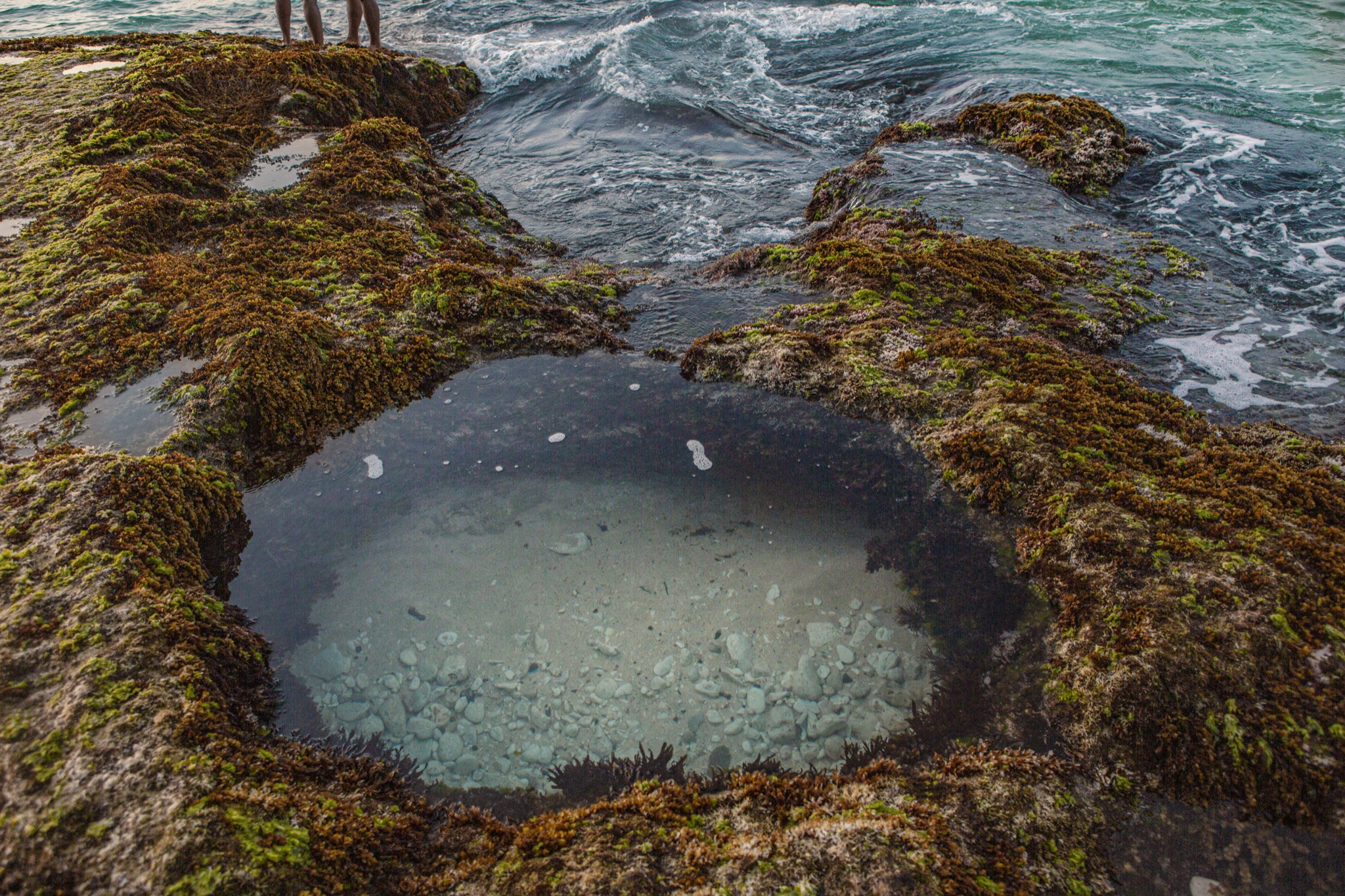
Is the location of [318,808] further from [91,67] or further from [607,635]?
[91,67]

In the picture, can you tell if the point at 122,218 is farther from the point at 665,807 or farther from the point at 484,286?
the point at 665,807

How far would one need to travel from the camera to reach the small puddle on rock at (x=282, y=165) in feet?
25.0

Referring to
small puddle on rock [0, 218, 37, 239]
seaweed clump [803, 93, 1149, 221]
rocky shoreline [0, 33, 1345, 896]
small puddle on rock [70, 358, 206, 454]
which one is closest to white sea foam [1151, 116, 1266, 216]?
seaweed clump [803, 93, 1149, 221]

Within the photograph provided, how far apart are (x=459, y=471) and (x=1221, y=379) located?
6.64 metres

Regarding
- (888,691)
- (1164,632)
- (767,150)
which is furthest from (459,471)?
(767,150)

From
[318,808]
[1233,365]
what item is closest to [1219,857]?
[318,808]

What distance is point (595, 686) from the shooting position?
3.81 metres

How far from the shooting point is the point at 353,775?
3.29 meters

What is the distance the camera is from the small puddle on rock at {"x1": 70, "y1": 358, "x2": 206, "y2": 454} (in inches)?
185

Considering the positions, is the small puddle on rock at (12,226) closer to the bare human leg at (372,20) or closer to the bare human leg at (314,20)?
the bare human leg at (314,20)

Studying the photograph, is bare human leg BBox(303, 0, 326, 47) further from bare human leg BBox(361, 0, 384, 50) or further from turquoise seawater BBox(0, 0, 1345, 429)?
turquoise seawater BBox(0, 0, 1345, 429)

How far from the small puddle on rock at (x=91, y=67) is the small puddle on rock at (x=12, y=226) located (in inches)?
178

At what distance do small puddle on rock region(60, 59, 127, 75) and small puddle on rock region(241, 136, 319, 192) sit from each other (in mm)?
4049

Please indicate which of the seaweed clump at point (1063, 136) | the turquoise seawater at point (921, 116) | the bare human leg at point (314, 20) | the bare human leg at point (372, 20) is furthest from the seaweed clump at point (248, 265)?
the seaweed clump at point (1063, 136)
